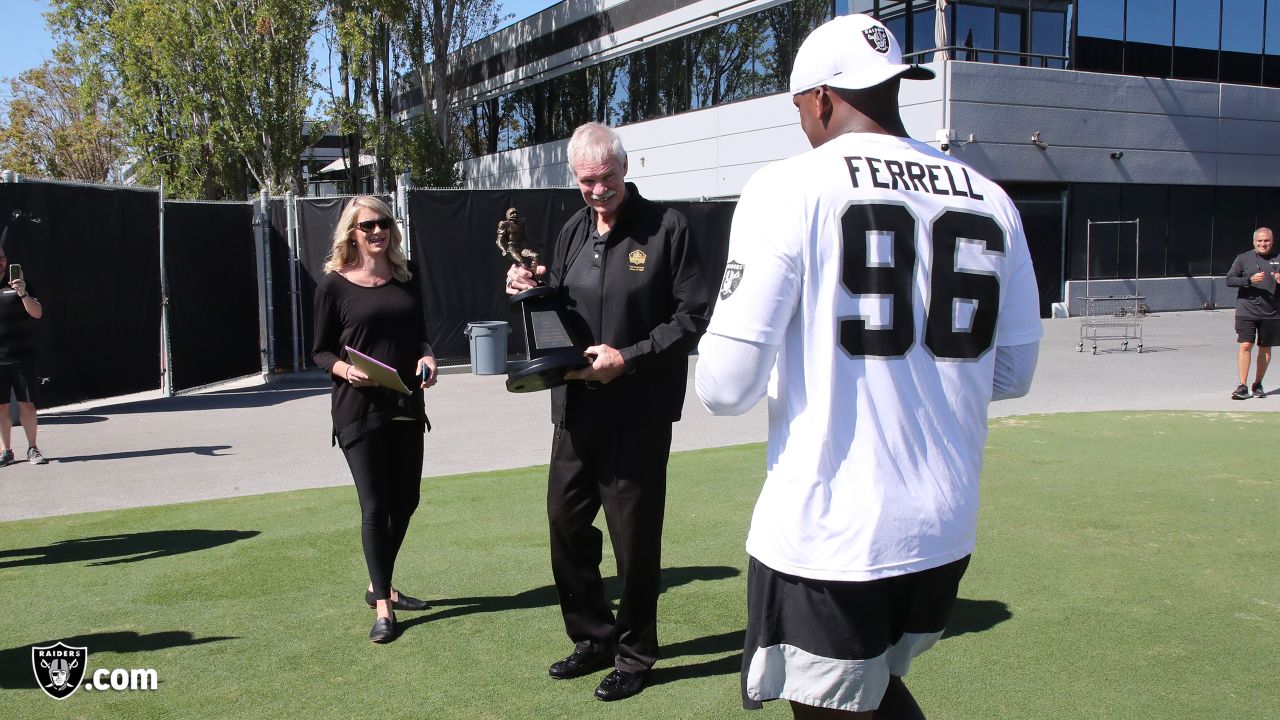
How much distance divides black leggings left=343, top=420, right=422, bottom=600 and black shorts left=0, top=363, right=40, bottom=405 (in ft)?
19.6

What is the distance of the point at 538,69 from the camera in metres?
36.1

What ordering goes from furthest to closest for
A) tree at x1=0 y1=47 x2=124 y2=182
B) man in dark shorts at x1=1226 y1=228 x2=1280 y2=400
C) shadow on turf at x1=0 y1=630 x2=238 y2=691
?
1. tree at x1=0 y1=47 x2=124 y2=182
2. man in dark shorts at x1=1226 y1=228 x2=1280 y2=400
3. shadow on turf at x1=0 y1=630 x2=238 y2=691

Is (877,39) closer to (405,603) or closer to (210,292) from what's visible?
(405,603)

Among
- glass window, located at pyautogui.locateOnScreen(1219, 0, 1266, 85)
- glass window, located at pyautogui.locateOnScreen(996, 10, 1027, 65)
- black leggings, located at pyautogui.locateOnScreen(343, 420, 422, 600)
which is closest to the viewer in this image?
black leggings, located at pyautogui.locateOnScreen(343, 420, 422, 600)

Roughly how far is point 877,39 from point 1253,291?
1146 centimetres

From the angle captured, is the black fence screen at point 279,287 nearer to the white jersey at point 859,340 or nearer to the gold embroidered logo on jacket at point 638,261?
the gold embroidered logo on jacket at point 638,261

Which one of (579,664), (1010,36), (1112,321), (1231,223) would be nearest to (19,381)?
(579,664)

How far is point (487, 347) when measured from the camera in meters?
14.9

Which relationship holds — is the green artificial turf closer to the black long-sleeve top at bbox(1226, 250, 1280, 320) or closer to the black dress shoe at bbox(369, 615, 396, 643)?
the black dress shoe at bbox(369, 615, 396, 643)

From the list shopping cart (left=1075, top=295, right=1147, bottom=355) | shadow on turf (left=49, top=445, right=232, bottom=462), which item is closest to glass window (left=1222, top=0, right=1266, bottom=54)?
shopping cart (left=1075, top=295, right=1147, bottom=355)

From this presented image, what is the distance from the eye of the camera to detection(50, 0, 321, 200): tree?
26031 millimetres

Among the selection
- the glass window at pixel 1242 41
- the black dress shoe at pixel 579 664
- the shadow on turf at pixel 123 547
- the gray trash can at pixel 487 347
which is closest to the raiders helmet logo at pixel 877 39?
the black dress shoe at pixel 579 664

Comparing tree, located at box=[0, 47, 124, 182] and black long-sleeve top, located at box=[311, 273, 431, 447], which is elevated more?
tree, located at box=[0, 47, 124, 182]

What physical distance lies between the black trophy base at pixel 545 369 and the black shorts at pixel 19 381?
733cm
